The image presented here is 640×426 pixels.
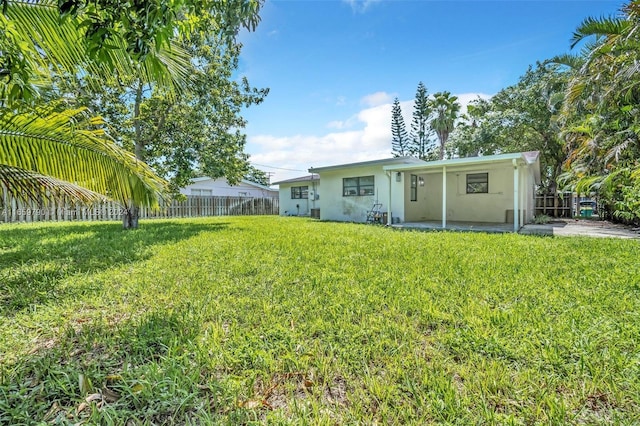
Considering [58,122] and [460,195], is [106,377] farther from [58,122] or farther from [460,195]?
[460,195]

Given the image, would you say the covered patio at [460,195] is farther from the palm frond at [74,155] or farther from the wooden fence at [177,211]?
the palm frond at [74,155]

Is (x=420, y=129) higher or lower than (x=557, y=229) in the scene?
higher

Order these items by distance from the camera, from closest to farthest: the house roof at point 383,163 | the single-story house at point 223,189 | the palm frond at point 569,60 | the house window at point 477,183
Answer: the palm frond at point 569,60 → the house roof at point 383,163 → the house window at point 477,183 → the single-story house at point 223,189

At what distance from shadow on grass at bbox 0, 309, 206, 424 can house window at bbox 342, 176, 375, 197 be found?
476 inches

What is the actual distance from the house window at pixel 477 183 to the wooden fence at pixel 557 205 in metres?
5.67

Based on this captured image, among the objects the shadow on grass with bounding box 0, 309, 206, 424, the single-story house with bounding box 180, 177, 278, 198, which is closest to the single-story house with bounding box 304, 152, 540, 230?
the single-story house with bounding box 180, 177, 278, 198

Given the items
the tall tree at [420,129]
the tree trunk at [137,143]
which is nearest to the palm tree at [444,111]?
the tall tree at [420,129]

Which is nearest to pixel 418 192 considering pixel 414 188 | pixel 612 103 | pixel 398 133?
pixel 414 188

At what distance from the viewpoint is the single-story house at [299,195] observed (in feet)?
64.8

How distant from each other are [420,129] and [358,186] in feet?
84.0

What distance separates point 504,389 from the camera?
188cm

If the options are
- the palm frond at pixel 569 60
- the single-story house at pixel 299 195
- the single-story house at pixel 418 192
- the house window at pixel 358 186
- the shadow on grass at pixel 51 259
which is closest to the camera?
the shadow on grass at pixel 51 259

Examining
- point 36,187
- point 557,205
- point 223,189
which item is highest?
point 223,189

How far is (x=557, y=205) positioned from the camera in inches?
664
